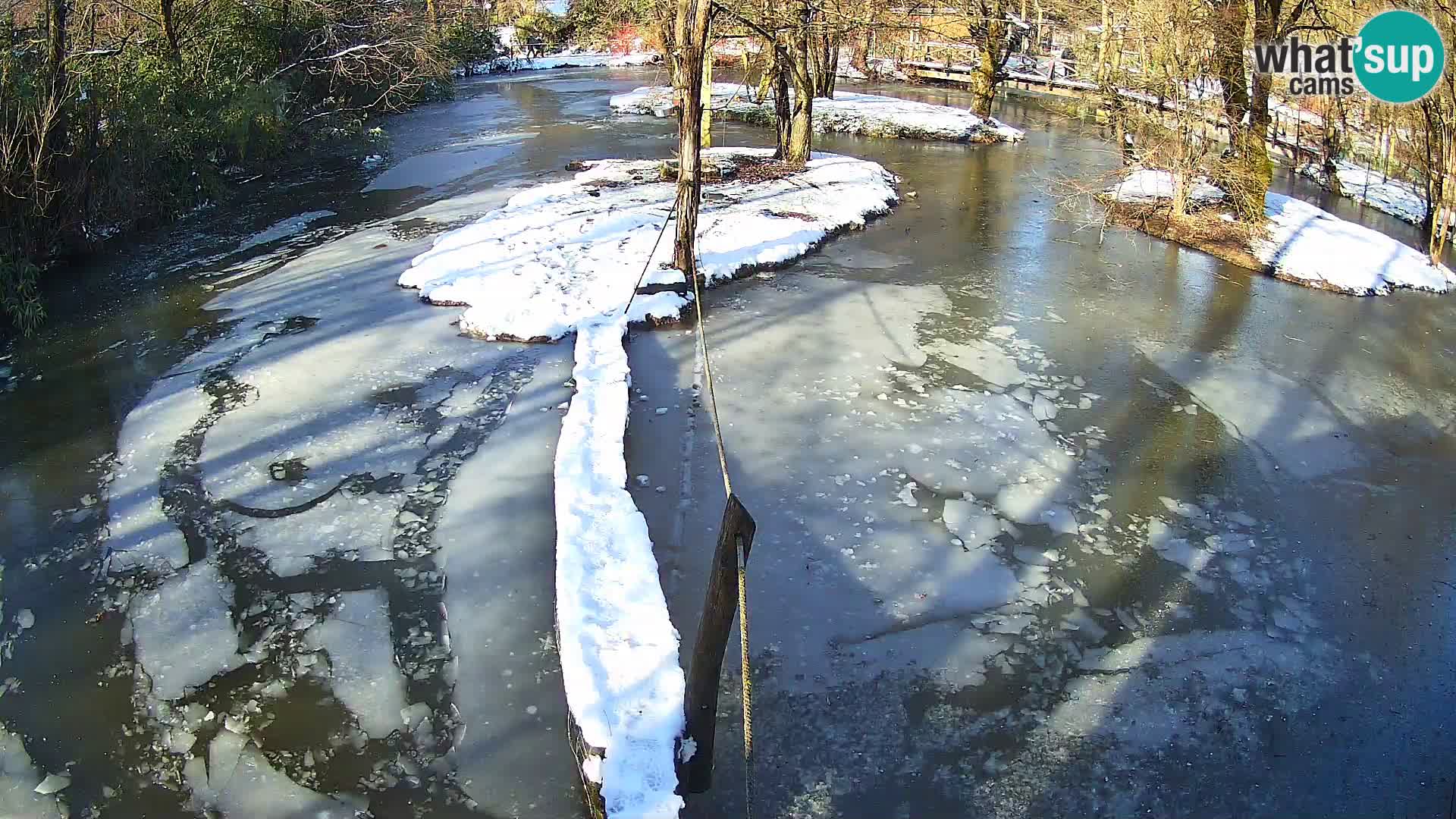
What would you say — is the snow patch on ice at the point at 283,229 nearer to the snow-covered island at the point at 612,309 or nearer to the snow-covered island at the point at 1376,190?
the snow-covered island at the point at 612,309

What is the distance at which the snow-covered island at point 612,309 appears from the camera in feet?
12.0

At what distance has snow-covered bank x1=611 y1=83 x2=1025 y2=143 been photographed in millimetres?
19156

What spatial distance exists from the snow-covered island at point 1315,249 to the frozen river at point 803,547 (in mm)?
701

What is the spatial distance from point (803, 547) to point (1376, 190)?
48.8ft

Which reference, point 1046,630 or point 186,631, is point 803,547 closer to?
point 1046,630

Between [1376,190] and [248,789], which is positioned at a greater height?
[1376,190]

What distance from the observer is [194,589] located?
485cm

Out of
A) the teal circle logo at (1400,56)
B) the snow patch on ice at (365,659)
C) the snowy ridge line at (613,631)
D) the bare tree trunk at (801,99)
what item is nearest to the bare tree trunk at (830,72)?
the bare tree trunk at (801,99)

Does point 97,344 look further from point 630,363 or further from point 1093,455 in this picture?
point 1093,455

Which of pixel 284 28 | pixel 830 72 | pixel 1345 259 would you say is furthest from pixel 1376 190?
pixel 284 28

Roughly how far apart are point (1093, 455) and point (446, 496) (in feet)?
13.9

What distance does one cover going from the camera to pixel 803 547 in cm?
527

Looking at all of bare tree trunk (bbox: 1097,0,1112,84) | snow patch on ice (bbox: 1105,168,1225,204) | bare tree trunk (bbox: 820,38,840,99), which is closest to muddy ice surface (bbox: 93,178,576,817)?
snow patch on ice (bbox: 1105,168,1225,204)

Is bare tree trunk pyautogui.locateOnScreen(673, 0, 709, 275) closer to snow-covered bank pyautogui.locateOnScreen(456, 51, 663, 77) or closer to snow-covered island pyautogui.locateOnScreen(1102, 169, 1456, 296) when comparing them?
snow-covered island pyautogui.locateOnScreen(1102, 169, 1456, 296)
